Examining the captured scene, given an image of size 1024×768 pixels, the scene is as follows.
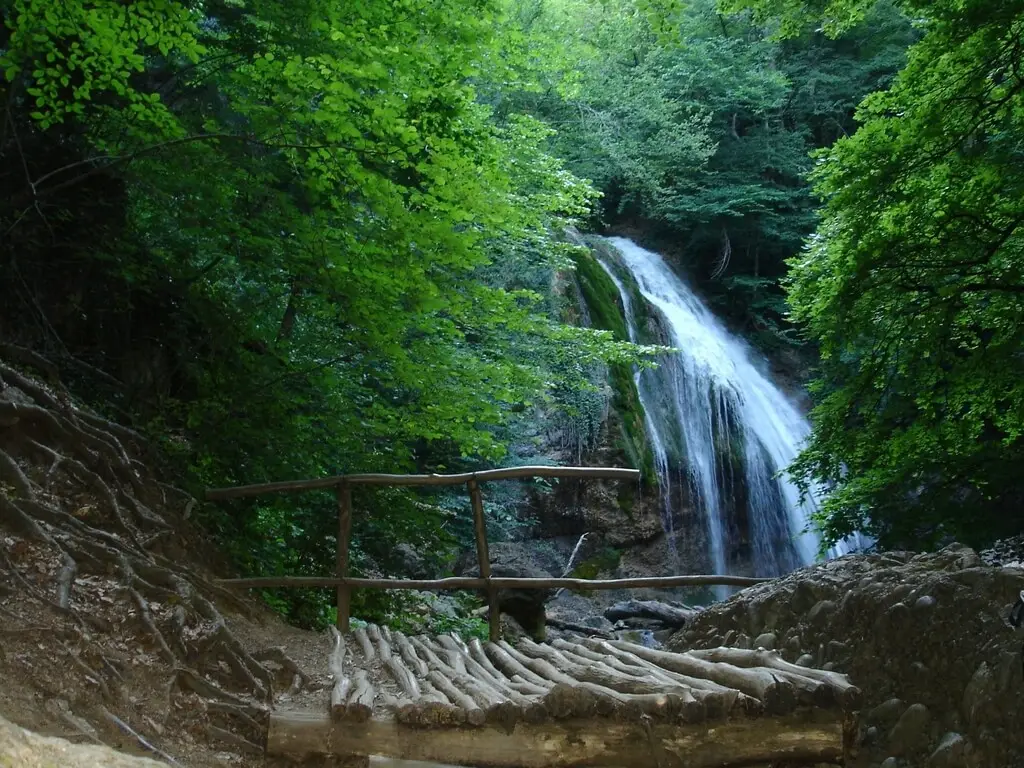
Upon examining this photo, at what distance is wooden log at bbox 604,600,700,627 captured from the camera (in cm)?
1026

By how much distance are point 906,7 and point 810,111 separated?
57.4 ft

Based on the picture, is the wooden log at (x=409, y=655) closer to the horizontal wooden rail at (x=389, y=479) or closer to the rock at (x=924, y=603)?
the horizontal wooden rail at (x=389, y=479)

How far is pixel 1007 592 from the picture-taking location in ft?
12.2

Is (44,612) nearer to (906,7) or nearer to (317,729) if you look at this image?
(317,729)

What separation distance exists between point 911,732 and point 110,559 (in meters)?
3.78

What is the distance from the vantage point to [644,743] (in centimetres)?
299

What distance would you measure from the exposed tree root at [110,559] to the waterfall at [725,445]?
34.7ft

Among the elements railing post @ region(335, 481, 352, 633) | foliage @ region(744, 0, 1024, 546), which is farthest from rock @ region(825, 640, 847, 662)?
railing post @ region(335, 481, 352, 633)

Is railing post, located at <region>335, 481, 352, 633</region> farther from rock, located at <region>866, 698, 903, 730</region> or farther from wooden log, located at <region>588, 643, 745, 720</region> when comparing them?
rock, located at <region>866, 698, 903, 730</region>

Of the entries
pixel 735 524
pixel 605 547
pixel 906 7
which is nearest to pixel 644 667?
pixel 906 7

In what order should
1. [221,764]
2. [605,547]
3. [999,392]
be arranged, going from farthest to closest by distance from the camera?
[605,547]
[999,392]
[221,764]

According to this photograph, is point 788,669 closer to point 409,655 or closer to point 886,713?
point 886,713

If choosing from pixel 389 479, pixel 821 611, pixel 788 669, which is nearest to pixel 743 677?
pixel 788 669

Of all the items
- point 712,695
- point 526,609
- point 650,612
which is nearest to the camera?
point 712,695
